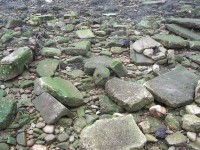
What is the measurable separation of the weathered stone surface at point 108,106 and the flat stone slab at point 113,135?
9.2 inches

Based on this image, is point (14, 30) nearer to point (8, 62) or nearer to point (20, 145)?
point (8, 62)

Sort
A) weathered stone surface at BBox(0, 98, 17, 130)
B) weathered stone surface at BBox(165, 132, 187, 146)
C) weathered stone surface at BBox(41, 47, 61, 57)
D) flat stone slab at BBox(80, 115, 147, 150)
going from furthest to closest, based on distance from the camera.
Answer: weathered stone surface at BBox(41, 47, 61, 57), weathered stone surface at BBox(0, 98, 17, 130), weathered stone surface at BBox(165, 132, 187, 146), flat stone slab at BBox(80, 115, 147, 150)

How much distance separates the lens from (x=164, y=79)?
125 inches

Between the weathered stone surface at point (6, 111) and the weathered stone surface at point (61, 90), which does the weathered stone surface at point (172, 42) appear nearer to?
the weathered stone surface at point (61, 90)

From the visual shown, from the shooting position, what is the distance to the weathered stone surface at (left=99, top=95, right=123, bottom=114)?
285 cm

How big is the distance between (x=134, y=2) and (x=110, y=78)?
3.14m

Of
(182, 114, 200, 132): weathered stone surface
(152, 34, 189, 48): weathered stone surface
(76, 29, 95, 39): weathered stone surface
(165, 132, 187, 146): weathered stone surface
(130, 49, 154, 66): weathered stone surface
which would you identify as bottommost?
(165, 132, 187, 146): weathered stone surface

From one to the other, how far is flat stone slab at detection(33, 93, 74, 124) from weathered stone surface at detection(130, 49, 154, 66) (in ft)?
3.93

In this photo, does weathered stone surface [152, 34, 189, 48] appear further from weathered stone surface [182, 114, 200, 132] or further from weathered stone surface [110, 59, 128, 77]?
weathered stone surface [182, 114, 200, 132]

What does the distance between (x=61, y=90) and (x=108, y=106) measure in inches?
18.8

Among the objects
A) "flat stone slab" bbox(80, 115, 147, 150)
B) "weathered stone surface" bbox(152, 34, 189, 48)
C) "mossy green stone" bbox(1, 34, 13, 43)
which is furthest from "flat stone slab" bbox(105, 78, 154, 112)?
"mossy green stone" bbox(1, 34, 13, 43)

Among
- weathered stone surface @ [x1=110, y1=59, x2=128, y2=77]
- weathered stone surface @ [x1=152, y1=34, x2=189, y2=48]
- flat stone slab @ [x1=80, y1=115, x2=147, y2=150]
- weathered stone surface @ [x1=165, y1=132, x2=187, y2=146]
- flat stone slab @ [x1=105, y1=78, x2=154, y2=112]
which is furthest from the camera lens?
weathered stone surface @ [x1=152, y1=34, x2=189, y2=48]

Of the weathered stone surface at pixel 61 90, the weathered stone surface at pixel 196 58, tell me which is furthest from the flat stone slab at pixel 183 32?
the weathered stone surface at pixel 61 90

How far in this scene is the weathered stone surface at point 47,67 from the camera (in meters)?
3.36
